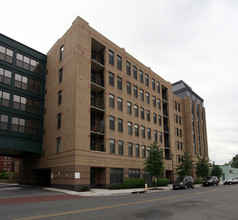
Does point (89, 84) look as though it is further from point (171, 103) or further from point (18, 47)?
point (171, 103)

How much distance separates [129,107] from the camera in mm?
37156

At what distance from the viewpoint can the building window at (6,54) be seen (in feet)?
104

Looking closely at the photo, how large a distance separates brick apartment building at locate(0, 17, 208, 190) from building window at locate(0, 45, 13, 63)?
0.44 feet

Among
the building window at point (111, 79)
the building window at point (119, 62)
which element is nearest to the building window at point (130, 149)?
the building window at point (111, 79)

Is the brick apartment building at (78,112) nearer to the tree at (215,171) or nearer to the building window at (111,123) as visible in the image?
the building window at (111,123)

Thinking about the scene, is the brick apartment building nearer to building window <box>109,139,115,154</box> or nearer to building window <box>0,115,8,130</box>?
building window <box>109,139,115,154</box>

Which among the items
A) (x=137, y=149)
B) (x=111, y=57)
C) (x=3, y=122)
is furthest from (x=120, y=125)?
(x=3, y=122)

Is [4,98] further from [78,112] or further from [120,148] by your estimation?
[120,148]

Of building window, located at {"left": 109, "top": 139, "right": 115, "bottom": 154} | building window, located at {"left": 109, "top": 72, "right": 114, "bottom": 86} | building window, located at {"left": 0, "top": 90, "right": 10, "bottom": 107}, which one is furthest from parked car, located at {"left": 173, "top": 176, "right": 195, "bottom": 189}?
building window, located at {"left": 0, "top": 90, "right": 10, "bottom": 107}

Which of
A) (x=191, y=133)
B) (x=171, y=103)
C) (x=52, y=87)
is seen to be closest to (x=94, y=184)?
(x=52, y=87)

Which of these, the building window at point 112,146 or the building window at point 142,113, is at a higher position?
the building window at point 142,113

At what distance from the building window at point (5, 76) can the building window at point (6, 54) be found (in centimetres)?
165

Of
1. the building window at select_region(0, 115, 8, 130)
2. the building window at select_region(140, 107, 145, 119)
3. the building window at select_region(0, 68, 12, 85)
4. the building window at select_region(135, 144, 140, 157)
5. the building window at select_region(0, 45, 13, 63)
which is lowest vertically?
the building window at select_region(135, 144, 140, 157)

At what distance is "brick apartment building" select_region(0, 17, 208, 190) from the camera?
28609 millimetres
